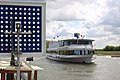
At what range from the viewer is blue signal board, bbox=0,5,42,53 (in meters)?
7.96

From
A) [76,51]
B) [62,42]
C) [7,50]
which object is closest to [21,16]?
[7,50]

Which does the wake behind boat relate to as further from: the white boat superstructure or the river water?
the river water

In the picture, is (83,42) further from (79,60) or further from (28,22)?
(28,22)

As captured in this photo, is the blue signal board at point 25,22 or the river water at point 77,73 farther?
the river water at point 77,73

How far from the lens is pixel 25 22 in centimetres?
798

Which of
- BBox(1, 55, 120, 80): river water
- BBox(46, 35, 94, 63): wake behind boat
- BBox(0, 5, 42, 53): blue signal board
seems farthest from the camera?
BBox(46, 35, 94, 63): wake behind boat

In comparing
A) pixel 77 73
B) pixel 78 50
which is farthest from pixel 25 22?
pixel 78 50

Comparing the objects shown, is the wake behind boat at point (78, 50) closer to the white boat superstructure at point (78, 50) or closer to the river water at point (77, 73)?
the white boat superstructure at point (78, 50)

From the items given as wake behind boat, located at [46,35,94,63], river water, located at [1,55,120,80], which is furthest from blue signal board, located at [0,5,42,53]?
wake behind boat, located at [46,35,94,63]

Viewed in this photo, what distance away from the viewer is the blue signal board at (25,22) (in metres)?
7.96

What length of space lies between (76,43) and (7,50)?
256ft

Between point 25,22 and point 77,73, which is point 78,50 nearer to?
point 77,73

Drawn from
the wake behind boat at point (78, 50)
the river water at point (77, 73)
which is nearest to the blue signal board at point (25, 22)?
the river water at point (77, 73)

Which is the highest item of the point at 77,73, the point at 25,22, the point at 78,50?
the point at 78,50
